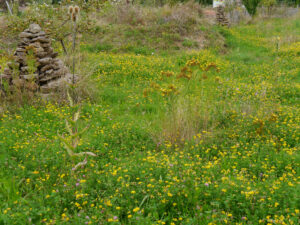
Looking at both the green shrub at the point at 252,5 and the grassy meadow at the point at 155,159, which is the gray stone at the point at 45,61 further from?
the green shrub at the point at 252,5

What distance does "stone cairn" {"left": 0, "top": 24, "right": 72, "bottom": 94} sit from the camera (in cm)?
643

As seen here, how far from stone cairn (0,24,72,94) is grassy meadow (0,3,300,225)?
0.63 meters

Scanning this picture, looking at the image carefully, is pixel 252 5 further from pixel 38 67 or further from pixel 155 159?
pixel 155 159

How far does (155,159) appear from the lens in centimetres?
393

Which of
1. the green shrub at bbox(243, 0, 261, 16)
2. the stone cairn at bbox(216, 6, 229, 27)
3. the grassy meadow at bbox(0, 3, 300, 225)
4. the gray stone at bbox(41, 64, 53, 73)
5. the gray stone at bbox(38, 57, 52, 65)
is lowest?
the grassy meadow at bbox(0, 3, 300, 225)

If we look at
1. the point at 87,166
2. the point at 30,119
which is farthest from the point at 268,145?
the point at 30,119

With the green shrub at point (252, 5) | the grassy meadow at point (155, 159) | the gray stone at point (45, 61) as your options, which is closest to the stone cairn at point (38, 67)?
the gray stone at point (45, 61)

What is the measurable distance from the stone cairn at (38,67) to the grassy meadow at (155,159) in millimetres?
633

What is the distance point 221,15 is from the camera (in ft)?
56.4

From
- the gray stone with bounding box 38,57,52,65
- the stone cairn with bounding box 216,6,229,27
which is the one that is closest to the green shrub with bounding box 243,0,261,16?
the stone cairn with bounding box 216,6,229,27

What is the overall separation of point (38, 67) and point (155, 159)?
442 centimetres

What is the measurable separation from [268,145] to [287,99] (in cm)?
329

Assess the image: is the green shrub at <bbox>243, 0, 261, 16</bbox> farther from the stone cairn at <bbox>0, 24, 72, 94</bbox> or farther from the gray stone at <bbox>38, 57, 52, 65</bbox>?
the gray stone at <bbox>38, 57, 52, 65</bbox>

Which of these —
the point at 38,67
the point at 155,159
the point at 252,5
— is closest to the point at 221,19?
the point at 252,5
